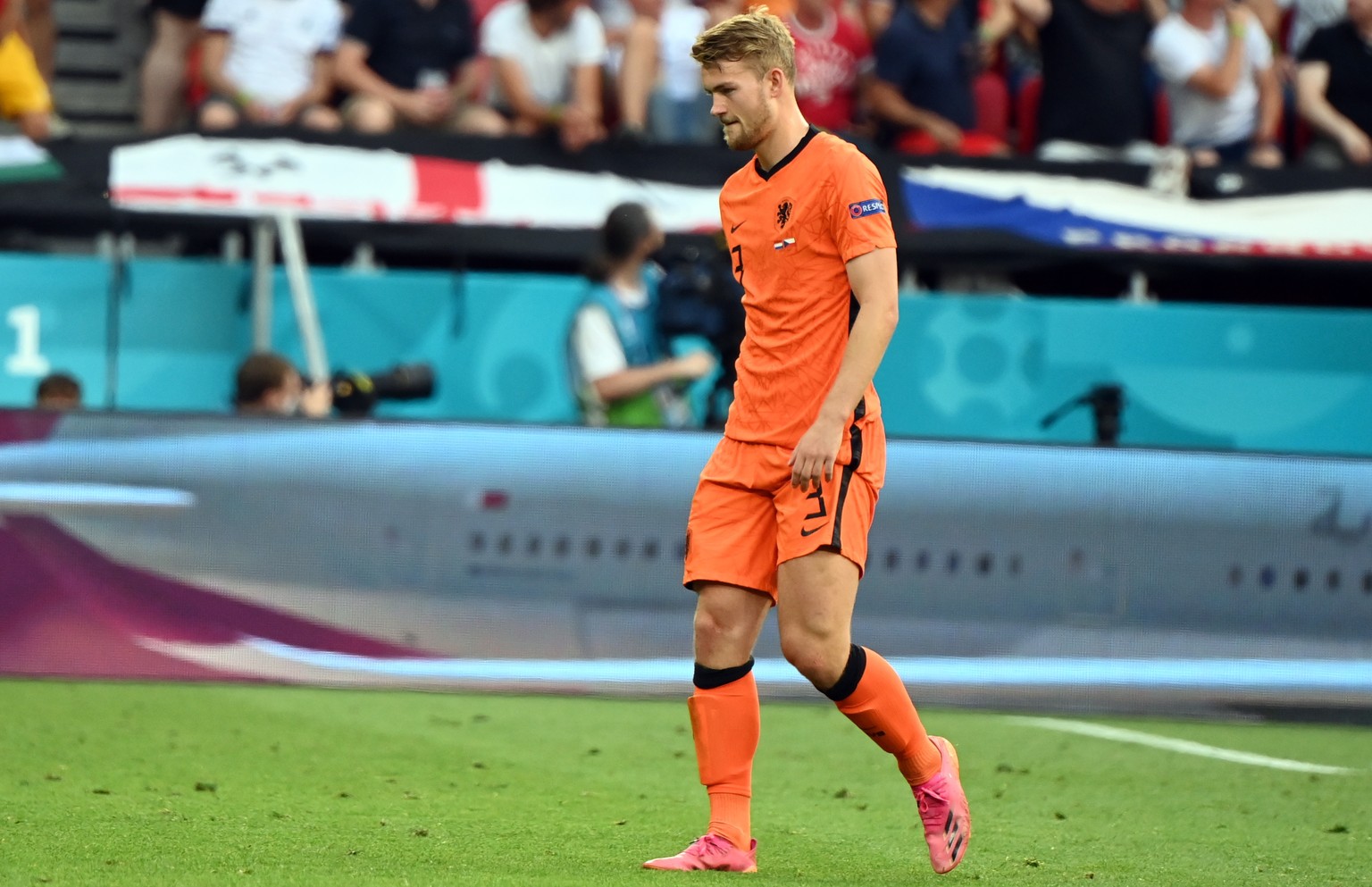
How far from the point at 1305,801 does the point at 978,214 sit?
5.00m

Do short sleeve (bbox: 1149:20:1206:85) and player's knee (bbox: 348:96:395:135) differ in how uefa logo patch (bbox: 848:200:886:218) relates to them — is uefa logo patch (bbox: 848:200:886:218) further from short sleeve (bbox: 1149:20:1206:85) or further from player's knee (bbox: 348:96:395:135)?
short sleeve (bbox: 1149:20:1206:85)

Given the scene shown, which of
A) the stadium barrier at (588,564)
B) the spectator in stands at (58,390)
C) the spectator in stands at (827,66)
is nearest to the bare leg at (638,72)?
the spectator in stands at (827,66)

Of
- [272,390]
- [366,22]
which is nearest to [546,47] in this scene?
[366,22]

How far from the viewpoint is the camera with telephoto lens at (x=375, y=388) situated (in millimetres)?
8570

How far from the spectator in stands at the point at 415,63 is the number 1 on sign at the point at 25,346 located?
2.03 metres

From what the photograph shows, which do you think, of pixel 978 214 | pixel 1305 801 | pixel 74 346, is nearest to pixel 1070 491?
pixel 1305 801

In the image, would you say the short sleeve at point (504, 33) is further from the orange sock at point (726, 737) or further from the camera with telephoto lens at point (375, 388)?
the orange sock at point (726, 737)

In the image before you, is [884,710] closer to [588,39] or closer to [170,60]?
[588,39]

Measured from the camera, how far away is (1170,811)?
6.03 meters

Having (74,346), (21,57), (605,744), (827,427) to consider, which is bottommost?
(605,744)

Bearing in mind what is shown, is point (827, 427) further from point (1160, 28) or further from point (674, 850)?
point (1160, 28)

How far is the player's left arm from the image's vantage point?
4.53m

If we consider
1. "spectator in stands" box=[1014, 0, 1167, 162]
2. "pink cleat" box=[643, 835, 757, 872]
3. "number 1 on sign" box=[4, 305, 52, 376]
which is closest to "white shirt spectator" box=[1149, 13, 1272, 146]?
"spectator in stands" box=[1014, 0, 1167, 162]

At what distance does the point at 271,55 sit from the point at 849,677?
7.56 m
